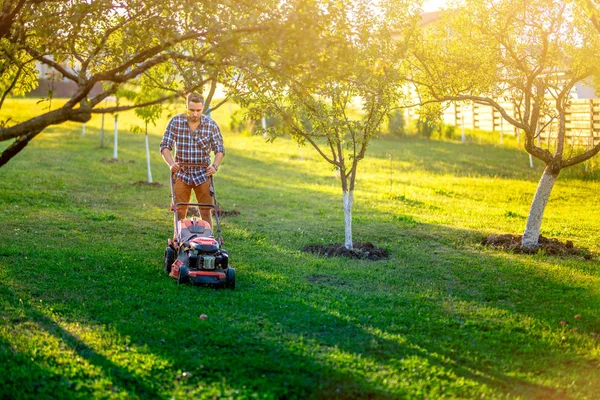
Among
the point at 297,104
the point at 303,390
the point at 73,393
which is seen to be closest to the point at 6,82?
the point at 297,104

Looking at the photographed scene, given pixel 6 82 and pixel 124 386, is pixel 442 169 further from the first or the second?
pixel 124 386

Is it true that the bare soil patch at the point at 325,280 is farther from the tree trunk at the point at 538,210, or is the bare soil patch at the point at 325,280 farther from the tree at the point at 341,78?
the tree trunk at the point at 538,210

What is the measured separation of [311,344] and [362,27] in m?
3.30

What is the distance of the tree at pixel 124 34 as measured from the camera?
22.1 feet

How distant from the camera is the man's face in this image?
921 cm

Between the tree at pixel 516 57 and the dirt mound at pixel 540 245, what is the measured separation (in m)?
0.17

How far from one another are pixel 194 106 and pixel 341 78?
2758mm

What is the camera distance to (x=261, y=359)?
20.5 ft

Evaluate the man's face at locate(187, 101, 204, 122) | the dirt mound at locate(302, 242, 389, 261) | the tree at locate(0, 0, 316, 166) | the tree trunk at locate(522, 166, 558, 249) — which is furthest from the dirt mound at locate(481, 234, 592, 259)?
the tree at locate(0, 0, 316, 166)

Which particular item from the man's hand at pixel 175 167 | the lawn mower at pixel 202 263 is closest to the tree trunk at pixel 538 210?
the lawn mower at pixel 202 263

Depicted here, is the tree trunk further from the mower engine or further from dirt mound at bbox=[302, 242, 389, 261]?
the mower engine

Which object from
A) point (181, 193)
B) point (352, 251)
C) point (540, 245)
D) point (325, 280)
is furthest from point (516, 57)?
point (181, 193)

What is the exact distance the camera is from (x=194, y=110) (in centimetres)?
928

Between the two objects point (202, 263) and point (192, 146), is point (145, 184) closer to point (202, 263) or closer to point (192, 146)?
point (192, 146)
